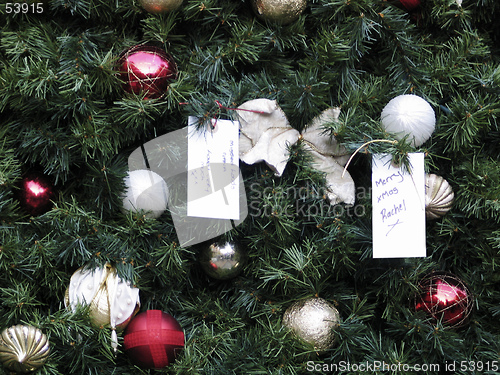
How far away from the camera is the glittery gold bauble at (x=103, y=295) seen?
0.86 m

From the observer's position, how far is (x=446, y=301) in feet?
3.01

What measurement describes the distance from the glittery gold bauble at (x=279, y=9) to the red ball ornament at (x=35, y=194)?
0.55 meters

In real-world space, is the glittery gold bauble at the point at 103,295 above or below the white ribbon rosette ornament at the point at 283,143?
below

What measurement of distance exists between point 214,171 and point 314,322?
345mm

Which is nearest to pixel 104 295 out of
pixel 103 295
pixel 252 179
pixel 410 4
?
pixel 103 295

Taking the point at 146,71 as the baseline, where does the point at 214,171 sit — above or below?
below

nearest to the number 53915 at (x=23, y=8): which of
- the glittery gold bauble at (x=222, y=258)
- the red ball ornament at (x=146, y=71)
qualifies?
the red ball ornament at (x=146, y=71)

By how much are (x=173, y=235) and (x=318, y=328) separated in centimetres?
33

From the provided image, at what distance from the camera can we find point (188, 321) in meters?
0.95

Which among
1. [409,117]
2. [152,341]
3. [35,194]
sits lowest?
[152,341]

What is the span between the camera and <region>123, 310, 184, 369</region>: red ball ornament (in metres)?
0.86

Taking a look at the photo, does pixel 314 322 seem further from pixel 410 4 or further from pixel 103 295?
pixel 410 4

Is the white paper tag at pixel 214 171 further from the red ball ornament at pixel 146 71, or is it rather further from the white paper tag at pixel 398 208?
the white paper tag at pixel 398 208

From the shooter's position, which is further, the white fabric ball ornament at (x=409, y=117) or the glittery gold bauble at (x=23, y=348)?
the white fabric ball ornament at (x=409, y=117)
